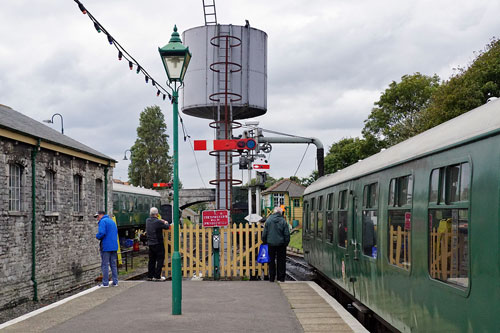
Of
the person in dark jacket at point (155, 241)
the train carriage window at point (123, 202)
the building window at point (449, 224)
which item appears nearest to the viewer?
the building window at point (449, 224)

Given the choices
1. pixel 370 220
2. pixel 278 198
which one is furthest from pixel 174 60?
pixel 278 198

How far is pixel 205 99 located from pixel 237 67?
6.65 ft

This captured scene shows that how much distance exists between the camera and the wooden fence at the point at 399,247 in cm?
664

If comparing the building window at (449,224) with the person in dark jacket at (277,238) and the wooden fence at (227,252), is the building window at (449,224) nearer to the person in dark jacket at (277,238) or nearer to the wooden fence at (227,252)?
the person in dark jacket at (277,238)

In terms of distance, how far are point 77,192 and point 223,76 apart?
8.42 m

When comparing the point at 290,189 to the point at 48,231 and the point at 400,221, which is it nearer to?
the point at 48,231

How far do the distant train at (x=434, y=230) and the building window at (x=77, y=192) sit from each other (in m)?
13.1

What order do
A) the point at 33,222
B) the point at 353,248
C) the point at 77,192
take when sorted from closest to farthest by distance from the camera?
1. the point at 353,248
2. the point at 33,222
3. the point at 77,192

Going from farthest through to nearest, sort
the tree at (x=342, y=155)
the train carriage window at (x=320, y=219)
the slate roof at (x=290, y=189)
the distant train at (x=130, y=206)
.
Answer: the slate roof at (x=290, y=189) < the tree at (x=342, y=155) < the distant train at (x=130, y=206) < the train carriage window at (x=320, y=219)

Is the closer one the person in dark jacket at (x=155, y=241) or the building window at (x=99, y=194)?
the person in dark jacket at (x=155, y=241)

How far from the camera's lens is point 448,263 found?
539cm

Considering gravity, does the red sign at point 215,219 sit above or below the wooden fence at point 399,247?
below

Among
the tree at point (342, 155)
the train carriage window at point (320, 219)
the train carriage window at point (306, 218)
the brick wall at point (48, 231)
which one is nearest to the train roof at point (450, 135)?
the train carriage window at point (320, 219)

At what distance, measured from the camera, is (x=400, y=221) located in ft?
23.1
